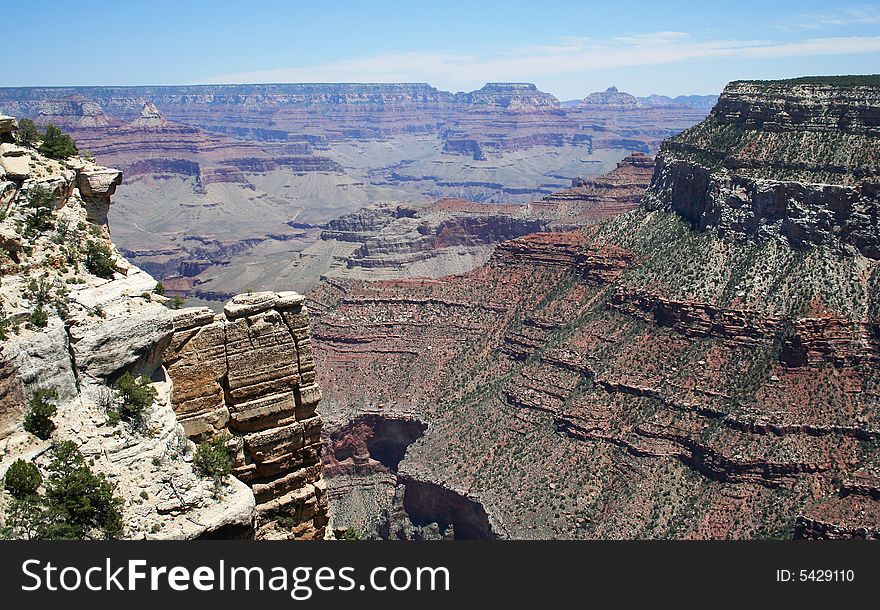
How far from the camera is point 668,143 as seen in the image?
113 meters

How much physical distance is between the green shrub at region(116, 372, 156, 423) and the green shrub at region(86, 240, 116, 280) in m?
3.63

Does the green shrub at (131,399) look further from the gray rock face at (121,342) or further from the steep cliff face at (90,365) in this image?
the gray rock face at (121,342)

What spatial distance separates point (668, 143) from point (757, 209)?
25.9 m

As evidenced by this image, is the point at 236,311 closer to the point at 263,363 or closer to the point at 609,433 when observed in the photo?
the point at 263,363

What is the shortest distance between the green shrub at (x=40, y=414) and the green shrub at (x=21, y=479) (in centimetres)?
89

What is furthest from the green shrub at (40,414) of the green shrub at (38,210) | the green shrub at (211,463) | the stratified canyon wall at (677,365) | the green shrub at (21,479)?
the stratified canyon wall at (677,365)

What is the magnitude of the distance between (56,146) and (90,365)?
343 inches

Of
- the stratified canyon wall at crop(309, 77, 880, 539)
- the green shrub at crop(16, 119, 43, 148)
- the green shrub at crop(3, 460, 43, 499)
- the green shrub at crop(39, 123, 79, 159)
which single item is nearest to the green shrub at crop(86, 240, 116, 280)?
the green shrub at crop(39, 123, 79, 159)

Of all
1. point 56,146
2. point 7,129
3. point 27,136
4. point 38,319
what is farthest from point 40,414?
point 27,136

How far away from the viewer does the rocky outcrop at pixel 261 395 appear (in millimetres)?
26906

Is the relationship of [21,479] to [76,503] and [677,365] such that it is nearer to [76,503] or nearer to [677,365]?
[76,503]

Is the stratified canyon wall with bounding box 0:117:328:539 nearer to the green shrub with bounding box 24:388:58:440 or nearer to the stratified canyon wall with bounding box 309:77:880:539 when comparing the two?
the green shrub with bounding box 24:388:58:440

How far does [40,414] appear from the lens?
21625 mm

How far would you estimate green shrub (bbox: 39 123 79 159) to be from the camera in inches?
1102
